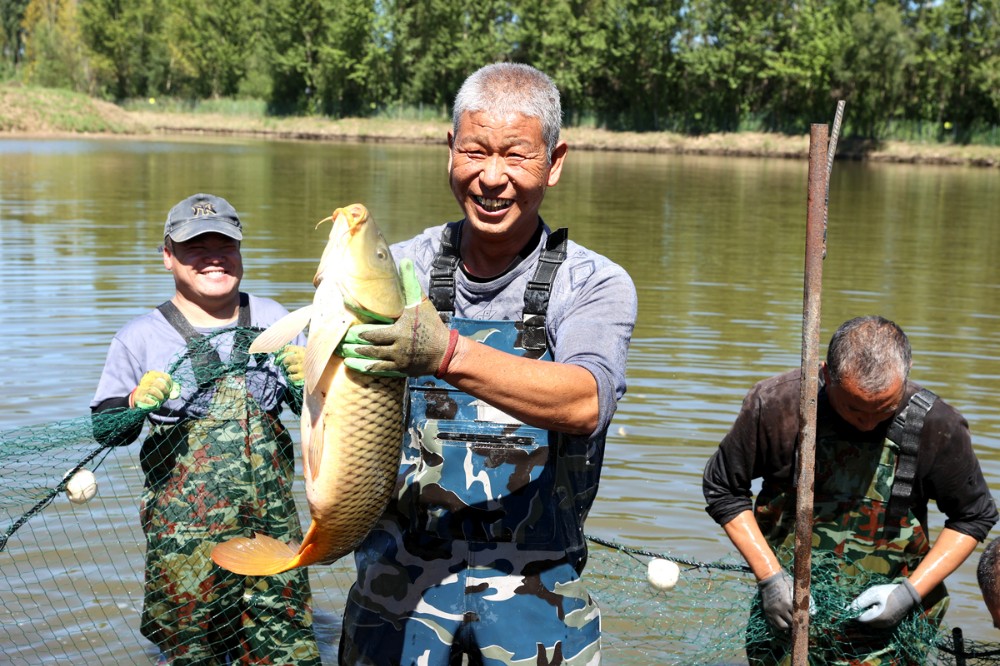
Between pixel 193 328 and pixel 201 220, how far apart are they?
456 millimetres

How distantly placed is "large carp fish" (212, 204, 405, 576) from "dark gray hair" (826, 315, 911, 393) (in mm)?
1976

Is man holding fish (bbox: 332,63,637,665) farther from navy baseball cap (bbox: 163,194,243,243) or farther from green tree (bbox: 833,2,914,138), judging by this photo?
green tree (bbox: 833,2,914,138)

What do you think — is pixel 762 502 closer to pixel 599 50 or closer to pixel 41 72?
pixel 599 50

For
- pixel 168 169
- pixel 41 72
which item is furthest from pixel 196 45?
pixel 168 169

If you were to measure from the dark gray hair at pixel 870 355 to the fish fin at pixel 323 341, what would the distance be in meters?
2.21

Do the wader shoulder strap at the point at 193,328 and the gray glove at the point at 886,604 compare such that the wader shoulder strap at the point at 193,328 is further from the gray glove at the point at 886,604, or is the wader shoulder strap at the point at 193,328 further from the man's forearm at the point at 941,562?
the man's forearm at the point at 941,562

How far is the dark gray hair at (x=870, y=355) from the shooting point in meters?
3.98

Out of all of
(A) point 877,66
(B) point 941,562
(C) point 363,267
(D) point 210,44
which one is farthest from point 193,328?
(D) point 210,44

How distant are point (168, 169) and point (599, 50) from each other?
4711 centimetres

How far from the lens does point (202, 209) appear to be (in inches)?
186

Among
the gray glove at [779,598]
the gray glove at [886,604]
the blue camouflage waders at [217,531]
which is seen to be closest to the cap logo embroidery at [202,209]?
the blue camouflage waders at [217,531]

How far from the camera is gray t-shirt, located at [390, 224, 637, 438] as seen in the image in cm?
279

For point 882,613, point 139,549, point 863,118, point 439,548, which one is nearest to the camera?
point 439,548

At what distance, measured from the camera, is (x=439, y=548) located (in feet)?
10.0
